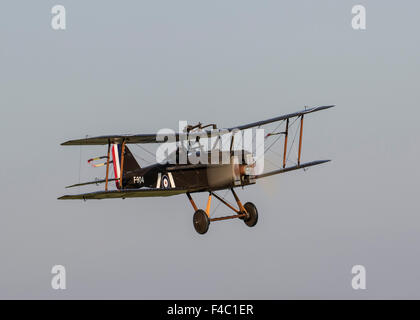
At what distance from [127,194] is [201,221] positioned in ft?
8.27

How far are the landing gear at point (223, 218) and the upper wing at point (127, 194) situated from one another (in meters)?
0.86

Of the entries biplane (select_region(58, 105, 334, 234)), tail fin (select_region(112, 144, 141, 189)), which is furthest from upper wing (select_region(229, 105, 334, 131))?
tail fin (select_region(112, 144, 141, 189))

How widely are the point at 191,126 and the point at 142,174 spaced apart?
9.17 ft

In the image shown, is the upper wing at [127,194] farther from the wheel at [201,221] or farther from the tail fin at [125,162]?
the tail fin at [125,162]

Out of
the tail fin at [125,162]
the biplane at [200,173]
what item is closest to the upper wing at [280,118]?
the biplane at [200,173]

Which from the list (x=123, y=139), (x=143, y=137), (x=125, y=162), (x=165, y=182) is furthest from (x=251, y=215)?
(x=125, y=162)

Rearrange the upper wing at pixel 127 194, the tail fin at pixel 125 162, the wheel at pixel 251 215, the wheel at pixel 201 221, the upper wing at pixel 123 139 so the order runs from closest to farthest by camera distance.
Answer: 1. the upper wing at pixel 127 194
2. the upper wing at pixel 123 139
3. the wheel at pixel 201 221
4. the wheel at pixel 251 215
5. the tail fin at pixel 125 162

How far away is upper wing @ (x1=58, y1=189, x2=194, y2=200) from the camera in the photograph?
23.0 m

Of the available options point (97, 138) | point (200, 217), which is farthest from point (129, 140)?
point (200, 217)

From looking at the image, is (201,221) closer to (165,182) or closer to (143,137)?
(165,182)

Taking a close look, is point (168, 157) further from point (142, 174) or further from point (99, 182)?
point (99, 182)

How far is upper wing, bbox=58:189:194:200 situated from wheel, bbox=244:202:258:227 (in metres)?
2.17

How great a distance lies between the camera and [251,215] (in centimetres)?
2555

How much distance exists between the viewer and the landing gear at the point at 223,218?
24.6 m
